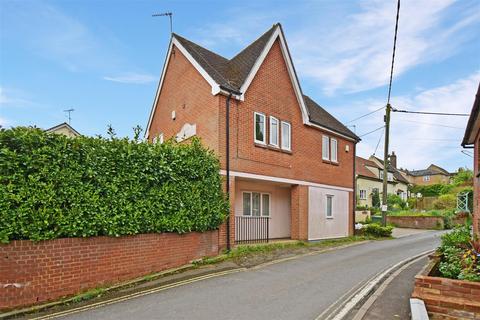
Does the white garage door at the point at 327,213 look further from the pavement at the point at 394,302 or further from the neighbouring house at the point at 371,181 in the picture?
the neighbouring house at the point at 371,181

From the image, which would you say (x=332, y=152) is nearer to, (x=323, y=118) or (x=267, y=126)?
(x=323, y=118)

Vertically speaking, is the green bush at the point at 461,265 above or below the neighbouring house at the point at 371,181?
below

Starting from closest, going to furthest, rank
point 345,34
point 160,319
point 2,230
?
point 160,319, point 2,230, point 345,34

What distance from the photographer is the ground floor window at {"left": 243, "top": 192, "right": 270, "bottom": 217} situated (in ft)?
54.0

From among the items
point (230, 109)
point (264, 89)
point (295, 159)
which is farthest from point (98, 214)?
point (295, 159)

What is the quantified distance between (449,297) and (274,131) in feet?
35.3

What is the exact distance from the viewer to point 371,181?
44.8 m

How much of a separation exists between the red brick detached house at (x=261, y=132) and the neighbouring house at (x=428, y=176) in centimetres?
6256

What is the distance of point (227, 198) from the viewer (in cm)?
1274

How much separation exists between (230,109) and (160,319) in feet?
29.3

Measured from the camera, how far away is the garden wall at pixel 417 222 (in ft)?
99.8

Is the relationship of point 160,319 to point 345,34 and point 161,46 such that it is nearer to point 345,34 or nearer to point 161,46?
point 345,34

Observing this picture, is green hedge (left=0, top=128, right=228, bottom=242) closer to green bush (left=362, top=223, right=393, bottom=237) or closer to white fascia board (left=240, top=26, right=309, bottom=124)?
white fascia board (left=240, top=26, right=309, bottom=124)

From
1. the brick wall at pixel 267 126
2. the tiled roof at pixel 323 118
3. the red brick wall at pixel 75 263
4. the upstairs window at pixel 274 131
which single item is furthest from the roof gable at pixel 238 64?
the red brick wall at pixel 75 263
